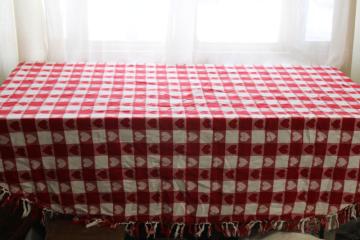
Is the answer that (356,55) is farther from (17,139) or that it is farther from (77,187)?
(17,139)

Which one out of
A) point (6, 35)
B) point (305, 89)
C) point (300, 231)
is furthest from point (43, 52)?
point (300, 231)

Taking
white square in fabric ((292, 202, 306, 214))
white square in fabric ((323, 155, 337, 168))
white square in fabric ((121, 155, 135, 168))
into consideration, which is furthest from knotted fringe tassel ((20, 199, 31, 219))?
white square in fabric ((323, 155, 337, 168))

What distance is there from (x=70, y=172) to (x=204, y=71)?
78 centimetres

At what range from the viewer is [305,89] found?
6.31ft

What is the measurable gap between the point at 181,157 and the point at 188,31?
2.65 ft

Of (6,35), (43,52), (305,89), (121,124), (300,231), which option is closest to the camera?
(121,124)

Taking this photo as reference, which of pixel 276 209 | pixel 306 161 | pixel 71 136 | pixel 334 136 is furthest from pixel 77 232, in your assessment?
pixel 334 136

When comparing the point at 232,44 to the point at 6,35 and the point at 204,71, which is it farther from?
the point at 6,35

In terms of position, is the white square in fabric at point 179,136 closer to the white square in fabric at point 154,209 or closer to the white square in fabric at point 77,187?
the white square in fabric at point 154,209

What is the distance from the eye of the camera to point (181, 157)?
1.61m

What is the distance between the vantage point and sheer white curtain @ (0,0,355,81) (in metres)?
2.18

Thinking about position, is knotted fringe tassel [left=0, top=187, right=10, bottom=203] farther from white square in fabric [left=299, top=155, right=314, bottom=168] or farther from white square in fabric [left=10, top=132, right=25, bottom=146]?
white square in fabric [left=299, top=155, right=314, bottom=168]

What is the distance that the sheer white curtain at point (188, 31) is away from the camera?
2.18 metres

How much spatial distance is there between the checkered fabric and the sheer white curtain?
0.53 metres
